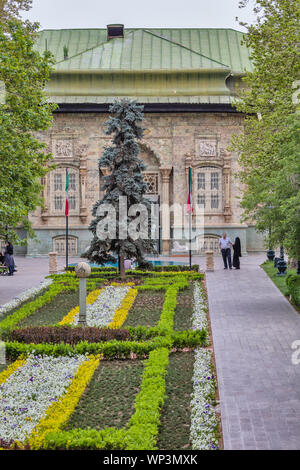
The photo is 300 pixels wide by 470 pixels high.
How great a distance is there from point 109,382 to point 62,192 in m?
28.6

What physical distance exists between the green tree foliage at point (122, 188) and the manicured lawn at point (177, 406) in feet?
39.5

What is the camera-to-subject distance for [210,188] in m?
37.9

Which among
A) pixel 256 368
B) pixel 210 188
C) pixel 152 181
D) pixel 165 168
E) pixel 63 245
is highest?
pixel 165 168

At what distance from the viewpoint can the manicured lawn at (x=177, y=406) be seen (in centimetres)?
759

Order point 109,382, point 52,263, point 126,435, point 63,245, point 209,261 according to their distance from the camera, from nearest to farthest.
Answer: point 126,435, point 109,382, point 209,261, point 52,263, point 63,245

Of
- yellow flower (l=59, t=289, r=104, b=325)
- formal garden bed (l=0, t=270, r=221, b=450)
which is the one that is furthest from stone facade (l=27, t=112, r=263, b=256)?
formal garden bed (l=0, t=270, r=221, b=450)

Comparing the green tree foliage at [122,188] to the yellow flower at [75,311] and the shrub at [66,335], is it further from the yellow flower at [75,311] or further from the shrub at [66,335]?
the shrub at [66,335]

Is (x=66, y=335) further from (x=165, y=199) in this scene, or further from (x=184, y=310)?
(x=165, y=199)

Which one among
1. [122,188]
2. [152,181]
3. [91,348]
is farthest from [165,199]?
[91,348]

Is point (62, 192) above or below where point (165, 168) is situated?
below

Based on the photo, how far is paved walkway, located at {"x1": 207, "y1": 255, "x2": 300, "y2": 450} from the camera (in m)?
7.36

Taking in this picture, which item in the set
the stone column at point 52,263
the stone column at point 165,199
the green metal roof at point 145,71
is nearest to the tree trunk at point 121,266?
the stone column at point 52,263

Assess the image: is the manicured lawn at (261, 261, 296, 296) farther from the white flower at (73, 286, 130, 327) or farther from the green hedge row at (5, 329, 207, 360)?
the green hedge row at (5, 329, 207, 360)

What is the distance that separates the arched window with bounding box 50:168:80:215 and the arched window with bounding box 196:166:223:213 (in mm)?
7393
